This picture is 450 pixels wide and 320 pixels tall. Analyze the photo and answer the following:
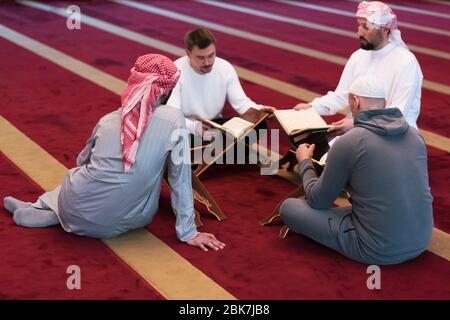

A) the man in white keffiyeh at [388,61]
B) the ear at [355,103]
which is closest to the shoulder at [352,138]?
the ear at [355,103]

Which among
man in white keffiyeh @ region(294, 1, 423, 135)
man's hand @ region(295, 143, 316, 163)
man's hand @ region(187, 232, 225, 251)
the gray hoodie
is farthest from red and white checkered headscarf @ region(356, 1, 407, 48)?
man's hand @ region(187, 232, 225, 251)

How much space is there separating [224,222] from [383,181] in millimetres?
967

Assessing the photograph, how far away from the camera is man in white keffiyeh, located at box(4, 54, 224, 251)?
11.7 ft

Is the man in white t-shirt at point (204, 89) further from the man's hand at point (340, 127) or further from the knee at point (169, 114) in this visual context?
the knee at point (169, 114)

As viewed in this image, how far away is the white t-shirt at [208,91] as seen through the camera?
4.77 meters

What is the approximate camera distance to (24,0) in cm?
1084

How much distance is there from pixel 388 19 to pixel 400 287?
172 centimetres

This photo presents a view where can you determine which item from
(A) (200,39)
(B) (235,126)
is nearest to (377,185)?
(B) (235,126)

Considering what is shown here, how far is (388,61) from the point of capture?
4547mm

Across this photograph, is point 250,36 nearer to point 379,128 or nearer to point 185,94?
point 185,94

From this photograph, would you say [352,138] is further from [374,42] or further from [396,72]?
[374,42]

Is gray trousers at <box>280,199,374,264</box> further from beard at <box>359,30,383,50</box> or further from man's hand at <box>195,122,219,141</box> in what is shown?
beard at <box>359,30,383,50</box>

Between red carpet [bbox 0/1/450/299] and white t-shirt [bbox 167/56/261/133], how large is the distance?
37cm
